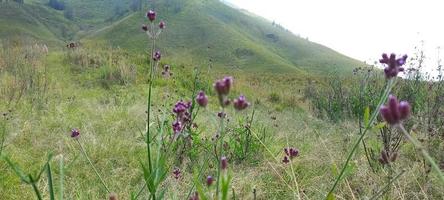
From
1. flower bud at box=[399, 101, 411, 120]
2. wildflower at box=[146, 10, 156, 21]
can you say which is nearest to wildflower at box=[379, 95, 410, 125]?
flower bud at box=[399, 101, 411, 120]

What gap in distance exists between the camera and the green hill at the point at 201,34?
90.8 metres

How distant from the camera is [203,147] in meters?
3.57

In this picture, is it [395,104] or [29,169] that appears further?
[29,169]

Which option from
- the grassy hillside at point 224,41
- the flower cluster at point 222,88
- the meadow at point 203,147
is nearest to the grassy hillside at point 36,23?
the grassy hillside at point 224,41

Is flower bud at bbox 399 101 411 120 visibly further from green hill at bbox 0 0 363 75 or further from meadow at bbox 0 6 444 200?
green hill at bbox 0 0 363 75

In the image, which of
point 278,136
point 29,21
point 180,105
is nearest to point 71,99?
point 278,136

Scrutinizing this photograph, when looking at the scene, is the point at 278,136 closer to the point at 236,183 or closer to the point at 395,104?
the point at 236,183

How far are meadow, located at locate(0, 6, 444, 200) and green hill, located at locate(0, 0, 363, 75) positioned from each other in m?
71.4

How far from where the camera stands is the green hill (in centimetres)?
9079

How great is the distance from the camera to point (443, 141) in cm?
422

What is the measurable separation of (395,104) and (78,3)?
156 metres

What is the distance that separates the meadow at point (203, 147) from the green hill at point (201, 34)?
234 ft

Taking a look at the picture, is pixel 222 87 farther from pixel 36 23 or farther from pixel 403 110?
pixel 36 23

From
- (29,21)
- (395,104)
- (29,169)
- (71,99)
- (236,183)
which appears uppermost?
(395,104)
